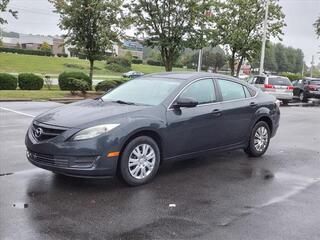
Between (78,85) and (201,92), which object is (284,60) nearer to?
→ (78,85)

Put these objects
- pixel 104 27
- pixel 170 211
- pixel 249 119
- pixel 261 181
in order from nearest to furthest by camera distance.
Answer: pixel 170 211, pixel 261 181, pixel 249 119, pixel 104 27

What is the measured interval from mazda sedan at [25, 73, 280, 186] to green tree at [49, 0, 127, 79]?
15.8m

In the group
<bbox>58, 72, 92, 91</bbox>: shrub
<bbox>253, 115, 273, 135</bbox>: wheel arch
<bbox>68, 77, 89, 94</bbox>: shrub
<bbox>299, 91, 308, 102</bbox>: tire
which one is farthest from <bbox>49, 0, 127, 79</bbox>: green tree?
<bbox>253, 115, 273, 135</bbox>: wheel arch

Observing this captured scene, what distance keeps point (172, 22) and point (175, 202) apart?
55.7 feet

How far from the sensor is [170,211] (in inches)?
193

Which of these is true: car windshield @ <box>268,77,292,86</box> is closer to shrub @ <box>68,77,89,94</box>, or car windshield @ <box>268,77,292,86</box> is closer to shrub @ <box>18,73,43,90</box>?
shrub @ <box>68,77,89,94</box>

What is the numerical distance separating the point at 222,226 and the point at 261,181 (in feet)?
6.72

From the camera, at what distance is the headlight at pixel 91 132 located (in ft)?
17.4

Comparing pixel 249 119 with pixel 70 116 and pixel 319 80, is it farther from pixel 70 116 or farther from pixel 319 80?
pixel 319 80

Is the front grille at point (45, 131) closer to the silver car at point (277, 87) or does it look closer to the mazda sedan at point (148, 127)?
the mazda sedan at point (148, 127)

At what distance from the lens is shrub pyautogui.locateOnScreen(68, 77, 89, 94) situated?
68.3ft

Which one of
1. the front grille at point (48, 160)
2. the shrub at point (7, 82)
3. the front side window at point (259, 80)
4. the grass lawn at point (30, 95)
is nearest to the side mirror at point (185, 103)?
the front grille at point (48, 160)

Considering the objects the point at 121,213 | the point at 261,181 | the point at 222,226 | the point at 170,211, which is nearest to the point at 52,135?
the point at 121,213

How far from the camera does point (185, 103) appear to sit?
6141mm
